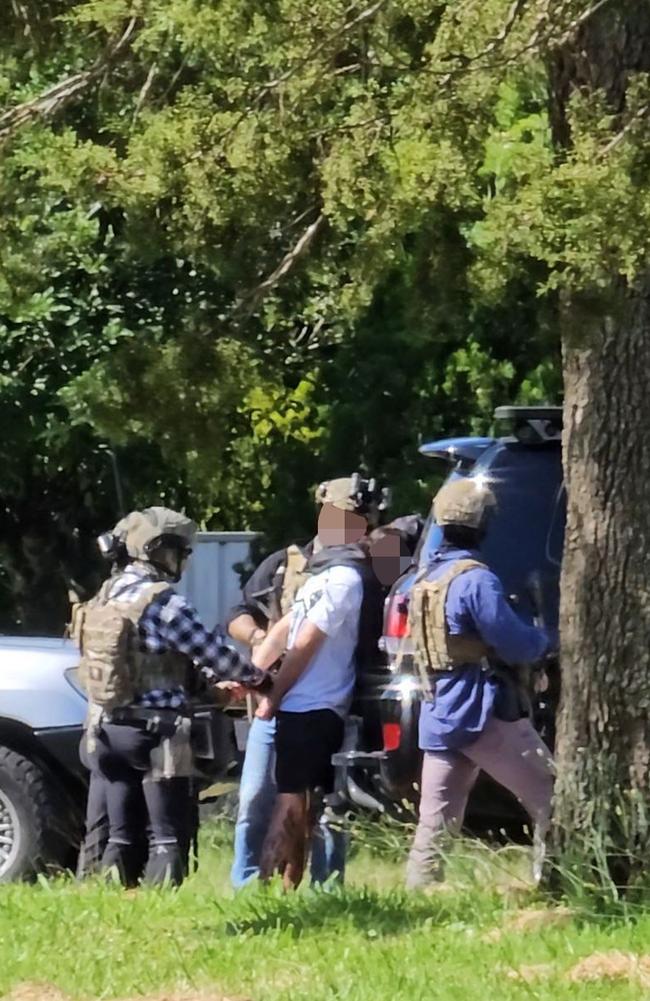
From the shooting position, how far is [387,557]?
8.27 metres

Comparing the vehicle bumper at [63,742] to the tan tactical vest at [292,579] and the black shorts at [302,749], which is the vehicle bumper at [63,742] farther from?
the black shorts at [302,749]

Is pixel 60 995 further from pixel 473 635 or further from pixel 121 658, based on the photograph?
pixel 473 635

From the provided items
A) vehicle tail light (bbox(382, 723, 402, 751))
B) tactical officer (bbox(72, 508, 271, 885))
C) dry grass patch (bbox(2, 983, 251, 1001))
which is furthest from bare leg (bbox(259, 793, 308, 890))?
dry grass patch (bbox(2, 983, 251, 1001))

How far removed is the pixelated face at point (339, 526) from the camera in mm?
7266

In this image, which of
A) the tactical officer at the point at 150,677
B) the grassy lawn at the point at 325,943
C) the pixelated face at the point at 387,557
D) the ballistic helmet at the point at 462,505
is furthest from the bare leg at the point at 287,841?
the pixelated face at the point at 387,557

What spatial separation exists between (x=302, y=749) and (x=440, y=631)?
70cm

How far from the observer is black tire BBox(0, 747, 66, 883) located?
7.90 metres

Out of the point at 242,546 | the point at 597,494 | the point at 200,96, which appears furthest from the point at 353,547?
the point at 242,546

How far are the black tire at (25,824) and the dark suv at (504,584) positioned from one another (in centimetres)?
127

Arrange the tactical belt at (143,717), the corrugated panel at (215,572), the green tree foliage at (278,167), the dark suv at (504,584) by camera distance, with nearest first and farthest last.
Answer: the green tree foliage at (278,167)
the tactical belt at (143,717)
the dark suv at (504,584)
the corrugated panel at (215,572)

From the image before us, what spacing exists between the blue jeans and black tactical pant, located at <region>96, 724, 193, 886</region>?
330 mm

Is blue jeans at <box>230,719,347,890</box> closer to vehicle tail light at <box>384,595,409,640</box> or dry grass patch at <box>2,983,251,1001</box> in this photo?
vehicle tail light at <box>384,595,409,640</box>

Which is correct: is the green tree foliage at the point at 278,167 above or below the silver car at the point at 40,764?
above

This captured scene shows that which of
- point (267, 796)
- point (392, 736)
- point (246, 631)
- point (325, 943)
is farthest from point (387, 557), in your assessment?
point (325, 943)
